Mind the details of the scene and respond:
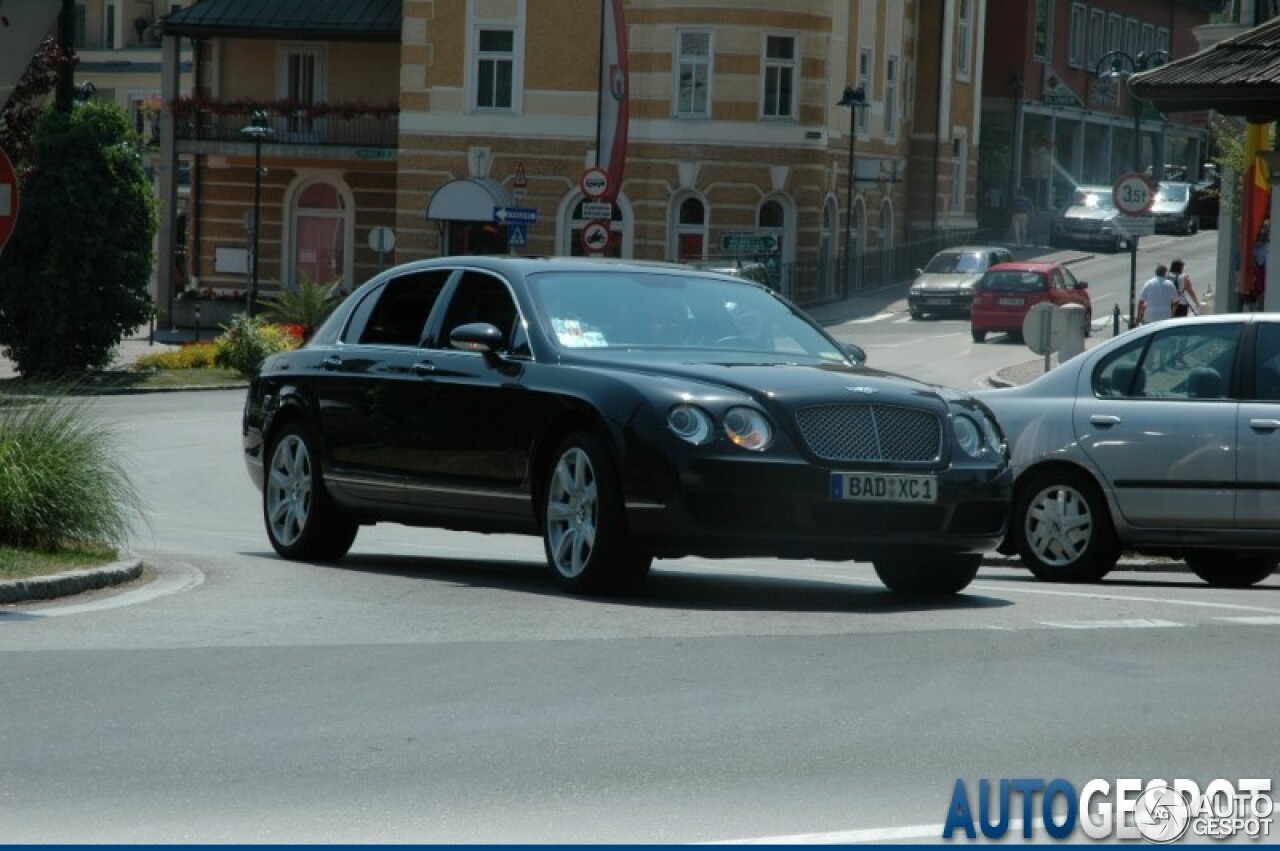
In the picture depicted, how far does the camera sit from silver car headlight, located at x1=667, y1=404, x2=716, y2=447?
10953 mm

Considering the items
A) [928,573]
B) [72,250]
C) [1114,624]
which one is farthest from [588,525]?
→ [72,250]

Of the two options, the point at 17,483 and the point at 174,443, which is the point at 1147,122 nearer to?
the point at 174,443

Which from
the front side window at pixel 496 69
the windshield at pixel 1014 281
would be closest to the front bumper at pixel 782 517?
the windshield at pixel 1014 281

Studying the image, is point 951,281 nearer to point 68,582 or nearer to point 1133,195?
point 1133,195

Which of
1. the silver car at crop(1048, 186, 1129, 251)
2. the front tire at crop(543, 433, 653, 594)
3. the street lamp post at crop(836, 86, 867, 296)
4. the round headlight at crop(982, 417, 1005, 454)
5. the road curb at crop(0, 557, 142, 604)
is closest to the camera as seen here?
the front tire at crop(543, 433, 653, 594)

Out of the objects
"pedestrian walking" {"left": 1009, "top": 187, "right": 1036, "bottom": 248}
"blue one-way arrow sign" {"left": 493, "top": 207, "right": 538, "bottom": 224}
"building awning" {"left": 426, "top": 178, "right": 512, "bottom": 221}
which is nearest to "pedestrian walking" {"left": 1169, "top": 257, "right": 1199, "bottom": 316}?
"blue one-way arrow sign" {"left": 493, "top": 207, "right": 538, "bottom": 224}

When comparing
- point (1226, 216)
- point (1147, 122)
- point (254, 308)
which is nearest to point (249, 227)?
point (254, 308)

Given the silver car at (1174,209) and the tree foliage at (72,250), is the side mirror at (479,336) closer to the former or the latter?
the tree foliage at (72,250)

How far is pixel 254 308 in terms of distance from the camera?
64.1 m

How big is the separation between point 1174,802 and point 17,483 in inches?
294

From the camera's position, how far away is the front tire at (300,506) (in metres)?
13.8

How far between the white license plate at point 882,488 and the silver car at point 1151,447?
3103 mm

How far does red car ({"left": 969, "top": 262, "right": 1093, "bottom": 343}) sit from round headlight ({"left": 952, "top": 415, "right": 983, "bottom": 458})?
40.1 meters

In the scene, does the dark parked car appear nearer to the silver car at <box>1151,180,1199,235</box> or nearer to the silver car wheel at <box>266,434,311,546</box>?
the silver car at <box>1151,180,1199,235</box>
